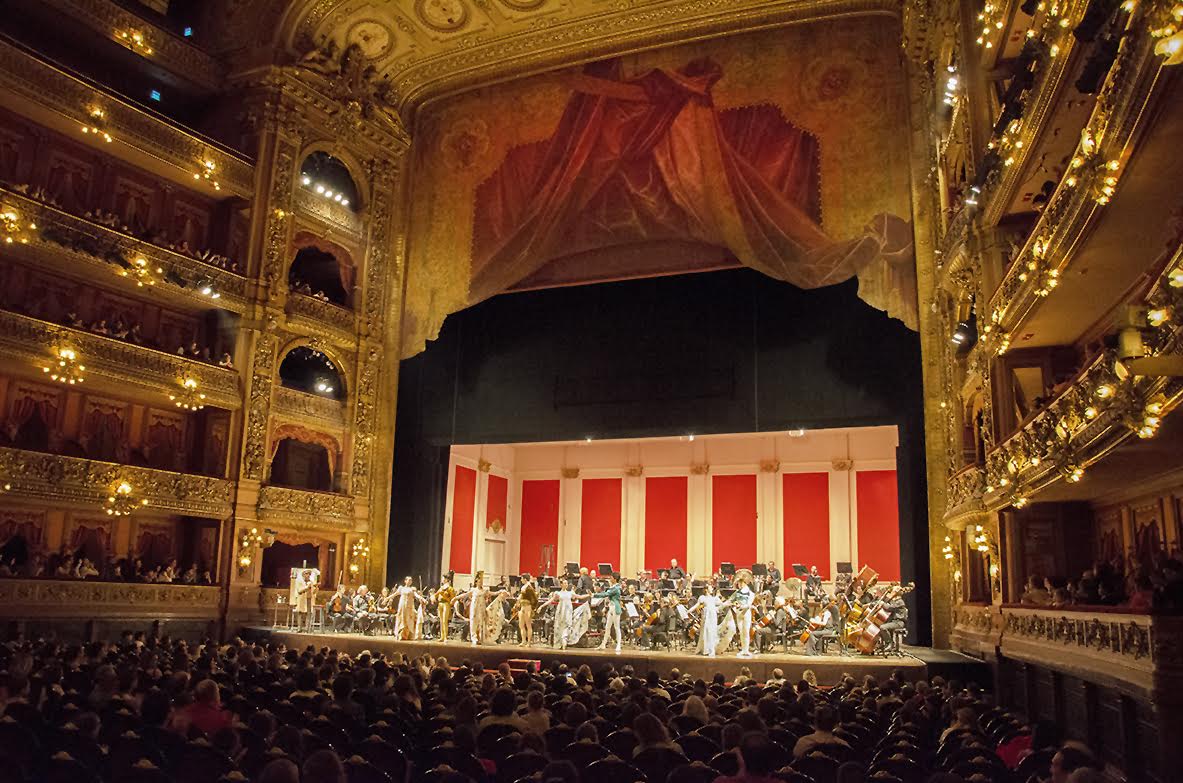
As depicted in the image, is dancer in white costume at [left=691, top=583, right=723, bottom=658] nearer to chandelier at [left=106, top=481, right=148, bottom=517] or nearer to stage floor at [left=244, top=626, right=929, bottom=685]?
stage floor at [left=244, top=626, right=929, bottom=685]

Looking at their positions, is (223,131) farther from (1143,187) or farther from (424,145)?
(1143,187)

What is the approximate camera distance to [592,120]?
24.8 meters

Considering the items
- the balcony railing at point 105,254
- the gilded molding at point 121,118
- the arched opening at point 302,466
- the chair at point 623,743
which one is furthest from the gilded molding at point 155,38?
the chair at point 623,743

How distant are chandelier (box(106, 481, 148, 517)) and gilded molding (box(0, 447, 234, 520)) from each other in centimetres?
12

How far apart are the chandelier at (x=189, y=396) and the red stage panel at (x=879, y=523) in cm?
1802

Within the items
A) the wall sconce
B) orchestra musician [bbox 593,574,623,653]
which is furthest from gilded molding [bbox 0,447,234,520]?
orchestra musician [bbox 593,574,623,653]

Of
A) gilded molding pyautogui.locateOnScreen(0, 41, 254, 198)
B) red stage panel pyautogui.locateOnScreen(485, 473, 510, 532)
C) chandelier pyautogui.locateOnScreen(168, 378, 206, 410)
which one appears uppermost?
gilded molding pyautogui.locateOnScreen(0, 41, 254, 198)

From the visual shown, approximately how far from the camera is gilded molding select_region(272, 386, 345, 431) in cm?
2375

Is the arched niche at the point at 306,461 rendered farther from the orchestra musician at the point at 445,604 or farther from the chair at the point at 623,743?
the chair at the point at 623,743

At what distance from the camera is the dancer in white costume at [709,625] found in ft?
54.6

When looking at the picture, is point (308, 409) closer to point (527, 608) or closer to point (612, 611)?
point (527, 608)

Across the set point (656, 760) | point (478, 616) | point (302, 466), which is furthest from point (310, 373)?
point (656, 760)

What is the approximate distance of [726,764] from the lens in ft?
18.4

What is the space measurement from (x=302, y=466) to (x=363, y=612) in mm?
6520
